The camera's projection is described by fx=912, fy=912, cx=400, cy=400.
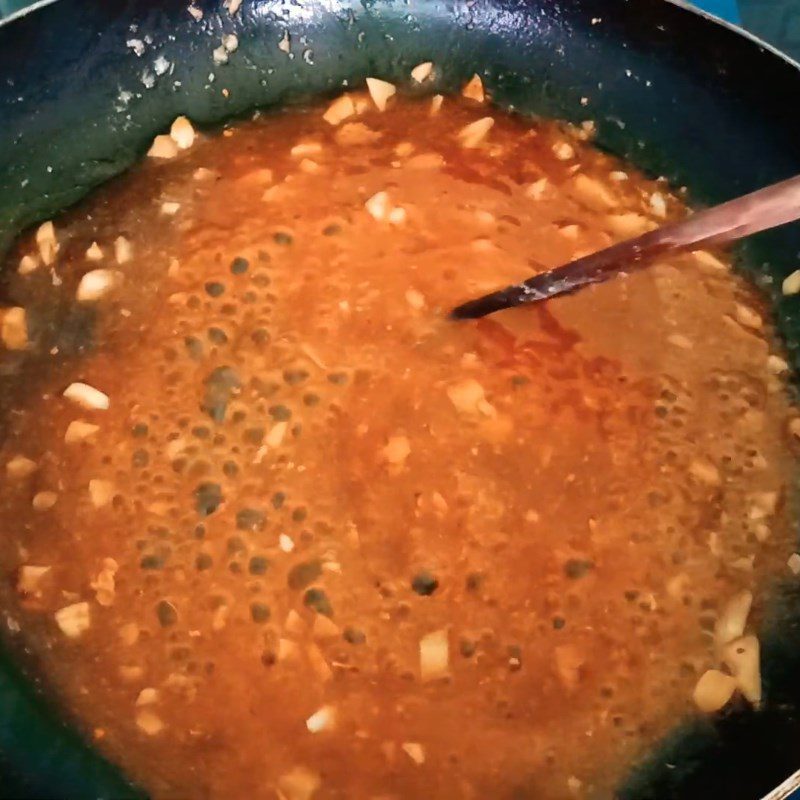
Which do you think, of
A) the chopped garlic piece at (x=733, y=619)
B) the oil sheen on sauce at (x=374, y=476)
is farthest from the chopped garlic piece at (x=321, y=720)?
the chopped garlic piece at (x=733, y=619)

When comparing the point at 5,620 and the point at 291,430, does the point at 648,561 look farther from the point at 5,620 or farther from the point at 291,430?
the point at 5,620

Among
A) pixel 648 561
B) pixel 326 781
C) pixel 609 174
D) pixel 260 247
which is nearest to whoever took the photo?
pixel 326 781

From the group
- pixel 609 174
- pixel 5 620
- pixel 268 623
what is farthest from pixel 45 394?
pixel 609 174

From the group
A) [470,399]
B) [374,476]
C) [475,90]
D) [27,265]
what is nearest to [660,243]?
[470,399]

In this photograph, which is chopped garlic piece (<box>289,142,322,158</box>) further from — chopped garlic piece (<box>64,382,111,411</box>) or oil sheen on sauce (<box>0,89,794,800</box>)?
chopped garlic piece (<box>64,382,111,411</box>)

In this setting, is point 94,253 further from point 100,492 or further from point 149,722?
point 149,722
